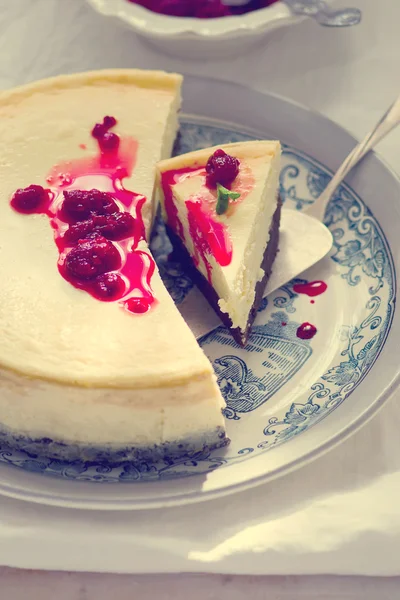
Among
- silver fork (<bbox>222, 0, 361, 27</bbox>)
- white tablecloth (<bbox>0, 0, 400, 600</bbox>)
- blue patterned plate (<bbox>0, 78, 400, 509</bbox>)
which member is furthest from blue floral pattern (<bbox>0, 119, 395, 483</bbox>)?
silver fork (<bbox>222, 0, 361, 27</bbox>)

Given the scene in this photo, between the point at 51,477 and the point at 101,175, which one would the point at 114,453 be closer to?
the point at 51,477

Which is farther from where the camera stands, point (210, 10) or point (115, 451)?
point (210, 10)

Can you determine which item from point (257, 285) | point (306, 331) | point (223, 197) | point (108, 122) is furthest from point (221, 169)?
point (306, 331)

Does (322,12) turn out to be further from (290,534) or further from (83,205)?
(290,534)

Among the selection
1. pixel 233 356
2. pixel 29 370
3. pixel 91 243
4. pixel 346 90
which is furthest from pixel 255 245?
pixel 346 90

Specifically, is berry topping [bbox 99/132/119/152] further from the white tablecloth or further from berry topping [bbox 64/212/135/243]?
the white tablecloth

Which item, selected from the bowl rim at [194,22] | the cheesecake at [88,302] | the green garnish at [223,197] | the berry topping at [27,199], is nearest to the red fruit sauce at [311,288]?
the green garnish at [223,197]

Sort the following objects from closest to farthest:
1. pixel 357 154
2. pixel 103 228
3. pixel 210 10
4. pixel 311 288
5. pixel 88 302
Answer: pixel 88 302, pixel 103 228, pixel 311 288, pixel 357 154, pixel 210 10
